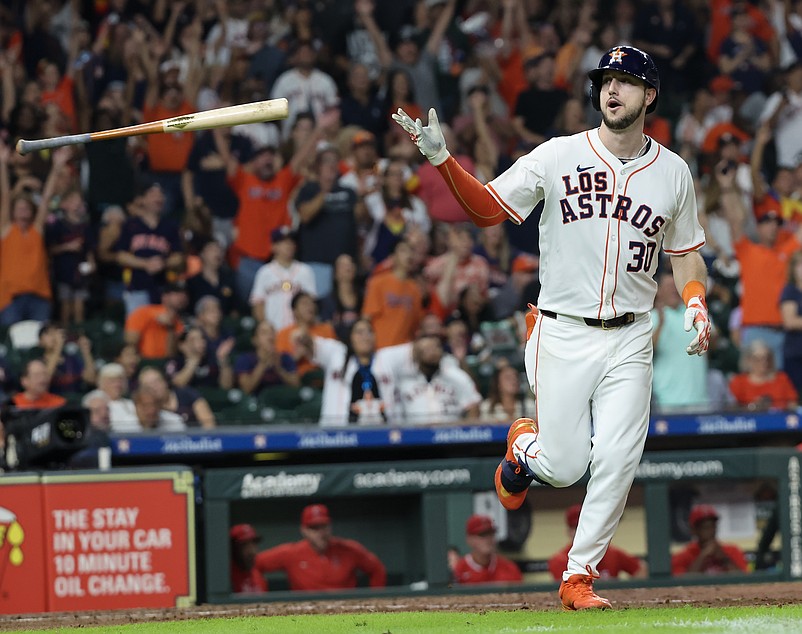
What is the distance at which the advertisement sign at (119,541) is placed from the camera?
7.33 m

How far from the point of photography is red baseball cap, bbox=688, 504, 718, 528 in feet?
28.8

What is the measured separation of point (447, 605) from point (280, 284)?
4641 millimetres

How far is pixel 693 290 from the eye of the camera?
5.57 metres

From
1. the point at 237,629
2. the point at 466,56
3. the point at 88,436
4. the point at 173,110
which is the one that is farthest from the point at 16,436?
the point at 466,56

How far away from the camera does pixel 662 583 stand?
8.46 metres

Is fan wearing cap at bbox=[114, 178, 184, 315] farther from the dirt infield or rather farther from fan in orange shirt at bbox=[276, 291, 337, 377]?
the dirt infield

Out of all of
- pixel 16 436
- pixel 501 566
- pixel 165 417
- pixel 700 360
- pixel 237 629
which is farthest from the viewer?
pixel 700 360

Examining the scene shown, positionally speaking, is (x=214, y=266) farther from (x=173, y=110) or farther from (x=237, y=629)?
(x=237, y=629)

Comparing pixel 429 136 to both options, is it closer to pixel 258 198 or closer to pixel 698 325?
pixel 698 325

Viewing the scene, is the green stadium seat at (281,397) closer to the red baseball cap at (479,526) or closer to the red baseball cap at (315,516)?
the red baseball cap at (315,516)

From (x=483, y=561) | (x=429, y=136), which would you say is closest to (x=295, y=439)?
(x=483, y=561)

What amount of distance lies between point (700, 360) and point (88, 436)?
435 centimetres

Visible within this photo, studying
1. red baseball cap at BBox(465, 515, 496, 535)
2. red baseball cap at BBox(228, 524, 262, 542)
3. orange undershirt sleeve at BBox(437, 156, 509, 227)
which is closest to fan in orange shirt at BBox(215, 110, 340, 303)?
red baseball cap at BBox(228, 524, 262, 542)

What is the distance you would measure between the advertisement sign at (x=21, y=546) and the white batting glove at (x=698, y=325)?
3.62 metres
